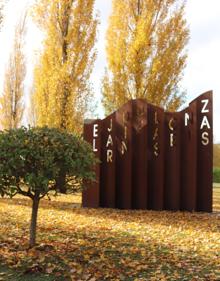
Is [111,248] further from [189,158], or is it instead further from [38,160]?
[189,158]

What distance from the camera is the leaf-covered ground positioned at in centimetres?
500

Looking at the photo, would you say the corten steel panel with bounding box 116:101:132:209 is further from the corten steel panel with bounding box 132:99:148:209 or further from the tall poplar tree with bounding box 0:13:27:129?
the tall poplar tree with bounding box 0:13:27:129

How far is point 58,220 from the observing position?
8648 millimetres

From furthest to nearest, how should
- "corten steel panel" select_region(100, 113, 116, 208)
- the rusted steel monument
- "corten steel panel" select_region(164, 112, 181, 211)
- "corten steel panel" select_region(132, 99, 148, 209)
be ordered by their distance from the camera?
"corten steel panel" select_region(100, 113, 116, 208), "corten steel panel" select_region(132, 99, 148, 209), "corten steel panel" select_region(164, 112, 181, 211), the rusted steel monument

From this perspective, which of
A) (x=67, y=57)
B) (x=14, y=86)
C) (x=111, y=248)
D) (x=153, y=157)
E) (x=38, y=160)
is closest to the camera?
(x=38, y=160)

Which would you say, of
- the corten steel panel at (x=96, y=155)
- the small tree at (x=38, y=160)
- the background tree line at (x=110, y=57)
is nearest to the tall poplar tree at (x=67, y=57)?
the background tree line at (x=110, y=57)

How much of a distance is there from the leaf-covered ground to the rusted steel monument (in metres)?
0.93

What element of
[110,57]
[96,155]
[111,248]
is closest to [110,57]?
[110,57]

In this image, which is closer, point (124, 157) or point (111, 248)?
point (111, 248)

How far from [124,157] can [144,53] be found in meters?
6.40

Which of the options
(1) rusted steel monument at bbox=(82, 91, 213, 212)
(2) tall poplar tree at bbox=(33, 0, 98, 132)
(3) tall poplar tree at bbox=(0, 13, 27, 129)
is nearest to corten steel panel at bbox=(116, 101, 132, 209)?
(1) rusted steel monument at bbox=(82, 91, 213, 212)

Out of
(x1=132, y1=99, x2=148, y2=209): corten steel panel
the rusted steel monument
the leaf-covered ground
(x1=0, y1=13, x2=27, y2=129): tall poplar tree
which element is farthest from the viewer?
(x1=0, y1=13, x2=27, y2=129): tall poplar tree

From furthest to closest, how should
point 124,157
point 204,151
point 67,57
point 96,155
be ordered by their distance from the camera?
point 67,57
point 96,155
point 124,157
point 204,151

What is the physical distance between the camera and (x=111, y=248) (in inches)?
240
